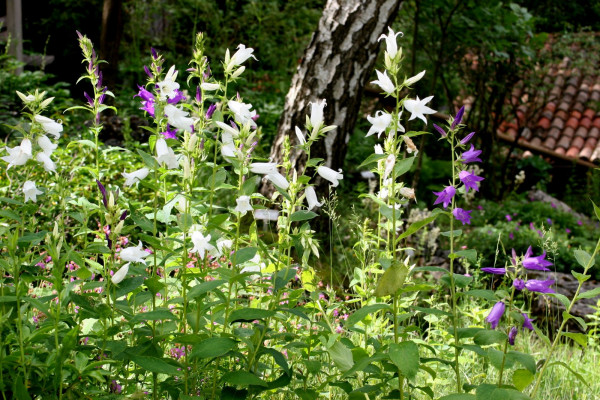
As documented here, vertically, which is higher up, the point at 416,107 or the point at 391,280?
the point at 416,107

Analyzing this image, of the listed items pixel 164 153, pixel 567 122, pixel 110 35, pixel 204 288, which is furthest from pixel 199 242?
pixel 567 122

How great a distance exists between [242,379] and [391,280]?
421mm

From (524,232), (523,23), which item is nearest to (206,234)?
(524,232)

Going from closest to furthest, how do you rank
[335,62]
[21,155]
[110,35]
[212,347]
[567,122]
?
[212,347]
[21,155]
[335,62]
[110,35]
[567,122]

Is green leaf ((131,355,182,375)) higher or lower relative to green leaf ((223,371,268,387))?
higher

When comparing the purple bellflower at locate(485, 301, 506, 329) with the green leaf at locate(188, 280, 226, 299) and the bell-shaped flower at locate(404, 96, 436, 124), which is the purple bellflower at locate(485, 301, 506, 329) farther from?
the green leaf at locate(188, 280, 226, 299)

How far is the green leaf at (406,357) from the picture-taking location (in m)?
1.44

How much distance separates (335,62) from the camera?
439 cm

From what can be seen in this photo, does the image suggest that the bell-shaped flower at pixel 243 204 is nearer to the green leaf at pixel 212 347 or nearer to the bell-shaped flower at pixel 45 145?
the green leaf at pixel 212 347

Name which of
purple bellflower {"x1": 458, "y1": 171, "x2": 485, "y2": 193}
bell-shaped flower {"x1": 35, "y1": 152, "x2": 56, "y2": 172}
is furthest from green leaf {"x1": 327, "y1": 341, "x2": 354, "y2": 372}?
bell-shaped flower {"x1": 35, "y1": 152, "x2": 56, "y2": 172}

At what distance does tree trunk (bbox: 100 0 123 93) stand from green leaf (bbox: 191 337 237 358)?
5867 mm

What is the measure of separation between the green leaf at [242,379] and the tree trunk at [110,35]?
5.86 m

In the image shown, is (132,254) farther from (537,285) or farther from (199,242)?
(537,285)

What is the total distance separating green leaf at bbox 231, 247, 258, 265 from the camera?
62.5 inches
